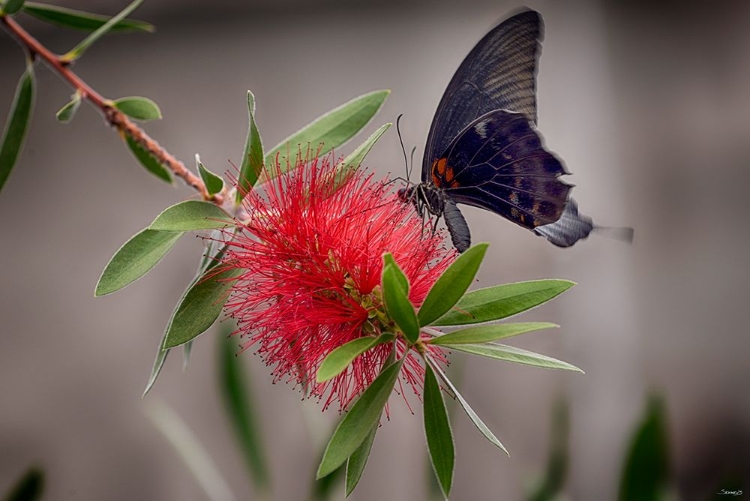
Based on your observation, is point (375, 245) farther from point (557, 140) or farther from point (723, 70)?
point (723, 70)

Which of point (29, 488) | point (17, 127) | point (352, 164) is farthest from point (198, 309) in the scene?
point (29, 488)

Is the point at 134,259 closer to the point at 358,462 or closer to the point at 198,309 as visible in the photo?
the point at 198,309

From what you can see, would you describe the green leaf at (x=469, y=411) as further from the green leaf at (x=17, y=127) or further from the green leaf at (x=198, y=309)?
the green leaf at (x=17, y=127)

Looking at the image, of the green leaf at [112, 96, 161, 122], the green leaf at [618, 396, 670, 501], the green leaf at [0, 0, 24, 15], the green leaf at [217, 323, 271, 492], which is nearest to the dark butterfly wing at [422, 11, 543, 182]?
the green leaf at [112, 96, 161, 122]

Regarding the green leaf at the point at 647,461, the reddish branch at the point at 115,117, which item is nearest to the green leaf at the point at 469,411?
the reddish branch at the point at 115,117

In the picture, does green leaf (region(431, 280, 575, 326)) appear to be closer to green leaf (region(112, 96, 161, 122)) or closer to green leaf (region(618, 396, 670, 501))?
green leaf (region(112, 96, 161, 122))

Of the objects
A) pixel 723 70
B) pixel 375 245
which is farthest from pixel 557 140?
pixel 375 245
